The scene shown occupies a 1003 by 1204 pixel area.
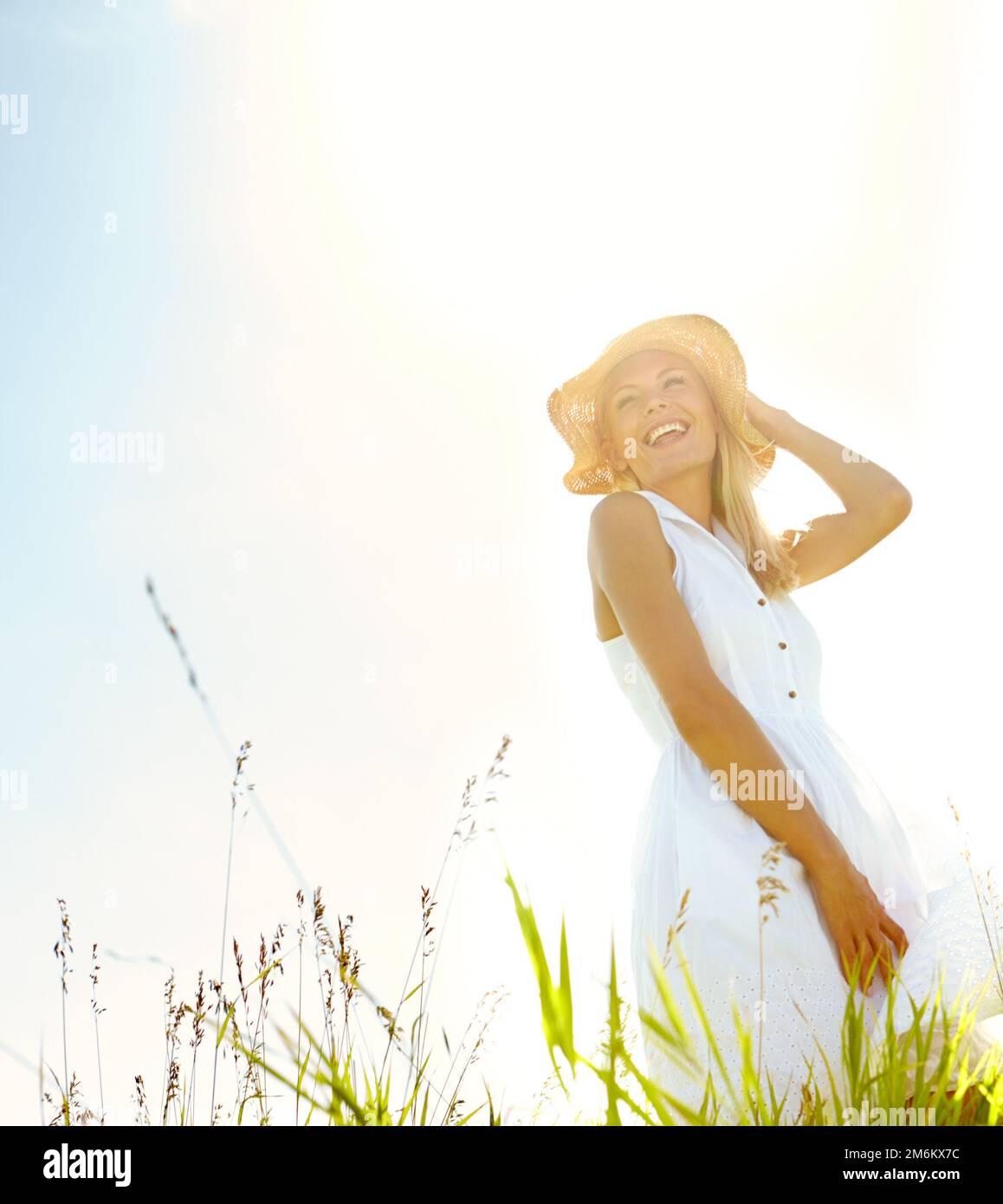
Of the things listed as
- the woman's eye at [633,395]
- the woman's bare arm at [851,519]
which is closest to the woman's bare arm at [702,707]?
the woman's eye at [633,395]

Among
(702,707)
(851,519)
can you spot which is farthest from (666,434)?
(702,707)

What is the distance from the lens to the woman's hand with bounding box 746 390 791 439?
334cm

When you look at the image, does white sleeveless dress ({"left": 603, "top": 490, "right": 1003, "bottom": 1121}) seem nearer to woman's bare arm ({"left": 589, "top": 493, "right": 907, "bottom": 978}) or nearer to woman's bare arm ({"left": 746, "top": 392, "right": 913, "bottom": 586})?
woman's bare arm ({"left": 589, "top": 493, "right": 907, "bottom": 978})

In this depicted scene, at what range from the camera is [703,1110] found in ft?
4.18

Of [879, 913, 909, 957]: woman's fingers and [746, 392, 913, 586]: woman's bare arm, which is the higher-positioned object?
[746, 392, 913, 586]: woman's bare arm

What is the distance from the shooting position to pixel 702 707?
2.11m

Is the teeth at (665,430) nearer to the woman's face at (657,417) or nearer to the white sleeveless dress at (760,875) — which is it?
the woman's face at (657,417)

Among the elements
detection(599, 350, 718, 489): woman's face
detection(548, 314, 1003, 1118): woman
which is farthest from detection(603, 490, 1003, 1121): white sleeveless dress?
detection(599, 350, 718, 489): woman's face

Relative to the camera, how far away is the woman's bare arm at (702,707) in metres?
1.95

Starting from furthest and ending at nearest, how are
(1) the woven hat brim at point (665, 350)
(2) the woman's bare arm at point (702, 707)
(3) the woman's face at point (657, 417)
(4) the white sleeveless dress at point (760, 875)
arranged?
1. (1) the woven hat brim at point (665, 350)
2. (3) the woman's face at point (657, 417)
3. (2) the woman's bare arm at point (702, 707)
4. (4) the white sleeveless dress at point (760, 875)

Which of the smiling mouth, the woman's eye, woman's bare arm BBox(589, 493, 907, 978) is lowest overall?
woman's bare arm BBox(589, 493, 907, 978)

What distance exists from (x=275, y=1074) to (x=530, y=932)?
0.46 metres

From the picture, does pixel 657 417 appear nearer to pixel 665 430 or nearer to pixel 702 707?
pixel 665 430
